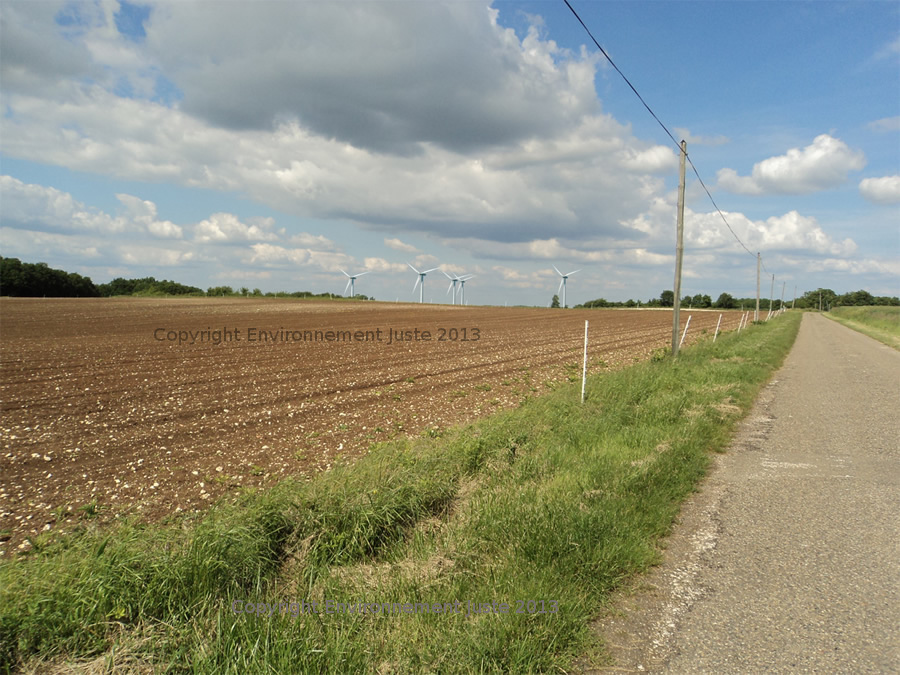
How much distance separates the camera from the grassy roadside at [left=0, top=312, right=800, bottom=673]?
10.3 ft

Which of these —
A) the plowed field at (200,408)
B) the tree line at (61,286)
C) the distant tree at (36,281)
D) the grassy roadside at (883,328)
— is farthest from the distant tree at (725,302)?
the distant tree at (36,281)

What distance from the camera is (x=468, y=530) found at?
15.3 feet

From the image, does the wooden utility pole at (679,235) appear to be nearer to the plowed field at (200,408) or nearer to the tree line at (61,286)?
the plowed field at (200,408)

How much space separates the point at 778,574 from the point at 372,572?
10.6 feet

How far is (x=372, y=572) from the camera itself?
4207 mm

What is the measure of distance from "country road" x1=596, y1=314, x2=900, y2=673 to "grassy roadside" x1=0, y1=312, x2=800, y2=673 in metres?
0.31

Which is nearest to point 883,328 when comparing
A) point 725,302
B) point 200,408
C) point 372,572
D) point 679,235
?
point 679,235

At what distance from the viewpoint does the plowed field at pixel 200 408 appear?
21.3 feet

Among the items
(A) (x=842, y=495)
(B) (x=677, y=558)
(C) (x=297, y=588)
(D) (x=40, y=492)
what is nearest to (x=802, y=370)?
(A) (x=842, y=495)

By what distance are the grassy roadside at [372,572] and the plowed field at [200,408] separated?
1369 mm

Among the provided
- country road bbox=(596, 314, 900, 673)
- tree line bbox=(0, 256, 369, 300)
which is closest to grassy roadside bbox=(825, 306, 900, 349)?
country road bbox=(596, 314, 900, 673)

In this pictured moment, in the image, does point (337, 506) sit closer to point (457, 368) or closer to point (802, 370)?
point (457, 368)

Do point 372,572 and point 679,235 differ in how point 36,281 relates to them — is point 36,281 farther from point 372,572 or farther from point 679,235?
point 372,572

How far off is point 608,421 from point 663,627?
17.6 feet
